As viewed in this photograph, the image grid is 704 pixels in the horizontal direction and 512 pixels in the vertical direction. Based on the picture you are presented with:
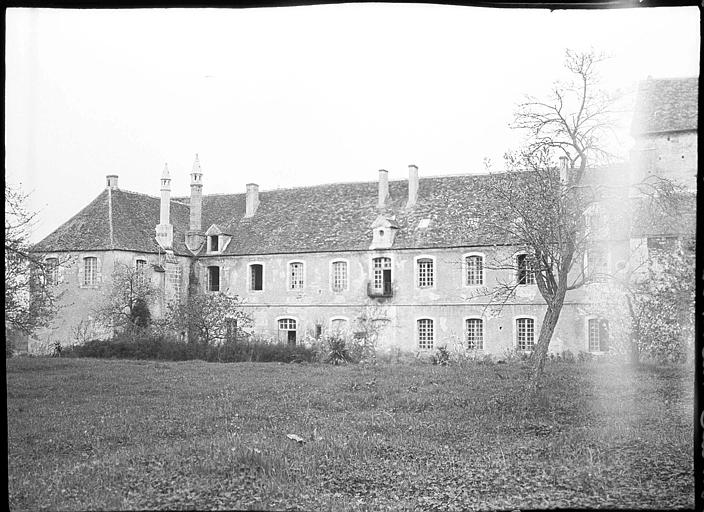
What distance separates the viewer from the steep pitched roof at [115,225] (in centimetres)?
475

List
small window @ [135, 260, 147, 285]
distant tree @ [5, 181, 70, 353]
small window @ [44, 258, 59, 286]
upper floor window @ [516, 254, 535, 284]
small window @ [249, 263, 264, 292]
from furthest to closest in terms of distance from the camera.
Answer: small window @ [249, 263, 264, 292], small window @ [135, 260, 147, 285], upper floor window @ [516, 254, 535, 284], small window @ [44, 258, 59, 286], distant tree @ [5, 181, 70, 353]

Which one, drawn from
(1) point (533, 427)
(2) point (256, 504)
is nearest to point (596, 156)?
(1) point (533, 427)

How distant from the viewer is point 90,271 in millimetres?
4988

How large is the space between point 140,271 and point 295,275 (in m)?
1.16

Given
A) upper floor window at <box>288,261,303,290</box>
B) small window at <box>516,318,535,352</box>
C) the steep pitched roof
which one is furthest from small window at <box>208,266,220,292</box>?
small window at <box>516,318,535,352</box>

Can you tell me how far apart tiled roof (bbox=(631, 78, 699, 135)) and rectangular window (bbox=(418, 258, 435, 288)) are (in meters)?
1.81

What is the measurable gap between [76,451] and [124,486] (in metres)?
0.42

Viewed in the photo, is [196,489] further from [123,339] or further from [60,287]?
[60,287]

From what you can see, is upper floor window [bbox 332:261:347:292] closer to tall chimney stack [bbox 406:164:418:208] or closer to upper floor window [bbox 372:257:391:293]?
upper floor window [bbox 372:257:391:293]

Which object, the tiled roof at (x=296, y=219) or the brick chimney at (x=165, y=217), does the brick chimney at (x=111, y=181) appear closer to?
the tiled roof at (x=296, y=219)

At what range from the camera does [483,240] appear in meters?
5.27

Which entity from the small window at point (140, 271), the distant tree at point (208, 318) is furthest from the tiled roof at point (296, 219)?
the distant tree at point (208, 318)

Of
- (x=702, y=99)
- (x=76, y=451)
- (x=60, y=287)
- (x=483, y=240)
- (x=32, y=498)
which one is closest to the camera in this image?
(x=702, y=99)

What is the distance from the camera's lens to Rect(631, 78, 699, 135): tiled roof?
14.4 ft
